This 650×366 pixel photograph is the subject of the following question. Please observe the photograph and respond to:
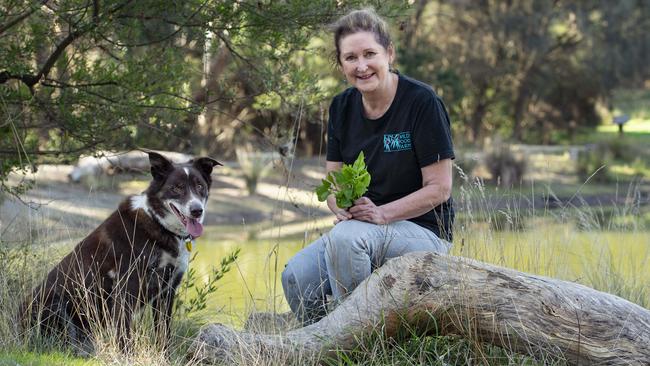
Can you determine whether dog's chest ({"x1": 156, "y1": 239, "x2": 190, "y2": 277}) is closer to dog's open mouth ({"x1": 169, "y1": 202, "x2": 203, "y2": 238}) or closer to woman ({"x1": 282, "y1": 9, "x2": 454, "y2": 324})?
dog's open mouth ({"x1": 169, "y1": 202, "x2": 203, "y2": 238})

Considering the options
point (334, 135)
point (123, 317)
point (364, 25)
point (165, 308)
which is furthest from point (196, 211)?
point (364, 25)

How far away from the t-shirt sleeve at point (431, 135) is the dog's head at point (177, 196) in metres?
1.49

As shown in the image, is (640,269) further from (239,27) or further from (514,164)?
(514,164)

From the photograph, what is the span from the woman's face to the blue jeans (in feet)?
2.66

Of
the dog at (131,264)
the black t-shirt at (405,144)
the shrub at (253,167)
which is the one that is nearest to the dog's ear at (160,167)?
the dog at (131,264)

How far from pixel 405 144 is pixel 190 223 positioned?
1.47 metres

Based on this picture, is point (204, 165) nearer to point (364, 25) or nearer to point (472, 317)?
point (364, 25)

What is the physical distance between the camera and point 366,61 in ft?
16.5

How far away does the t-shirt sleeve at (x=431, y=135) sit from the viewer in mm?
4906

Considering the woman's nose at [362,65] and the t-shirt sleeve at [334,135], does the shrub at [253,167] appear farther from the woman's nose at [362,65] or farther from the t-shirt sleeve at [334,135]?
the woman's nose at [362,65]

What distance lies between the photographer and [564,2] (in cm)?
2809

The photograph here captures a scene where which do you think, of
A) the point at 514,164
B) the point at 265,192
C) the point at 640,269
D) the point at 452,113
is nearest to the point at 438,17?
the point at 452,113

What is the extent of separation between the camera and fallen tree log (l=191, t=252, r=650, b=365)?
4246 mm

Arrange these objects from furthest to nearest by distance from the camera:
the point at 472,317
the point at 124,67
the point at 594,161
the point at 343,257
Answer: the point at 594,161 → the point at 124,67 → the point at 343,257 → the point at 472,317
